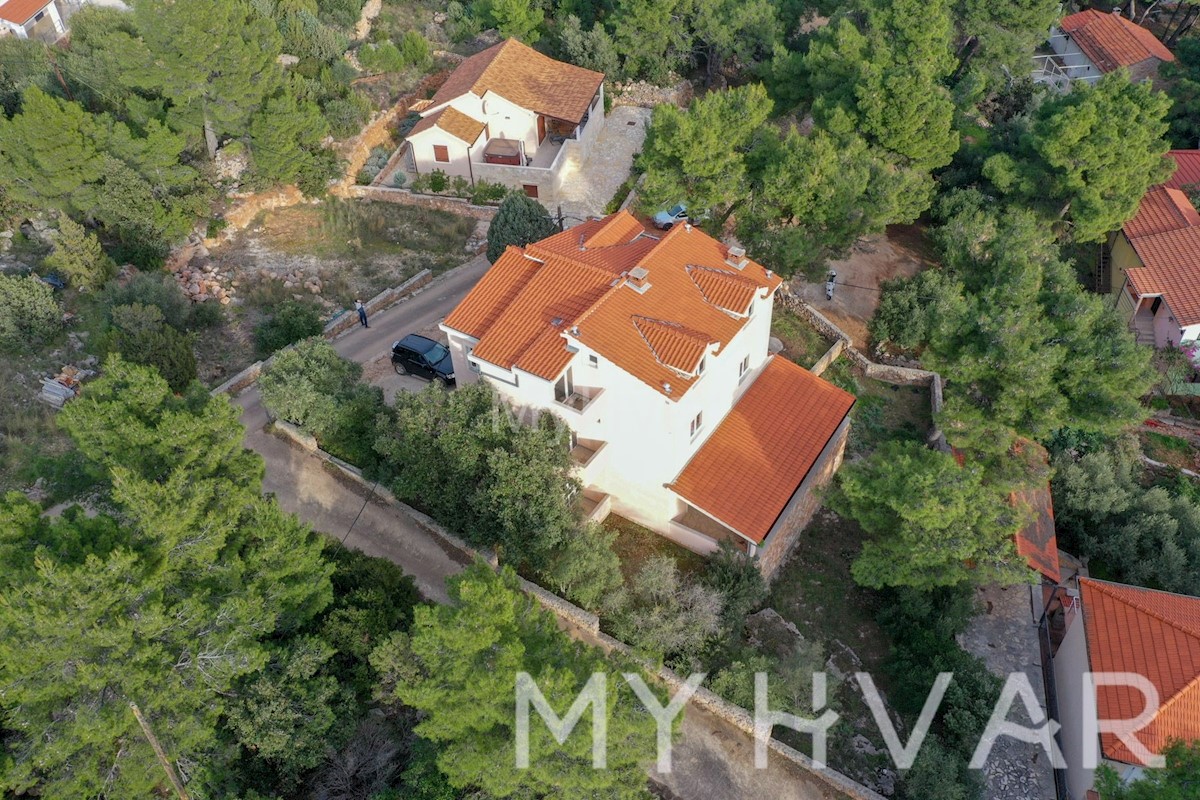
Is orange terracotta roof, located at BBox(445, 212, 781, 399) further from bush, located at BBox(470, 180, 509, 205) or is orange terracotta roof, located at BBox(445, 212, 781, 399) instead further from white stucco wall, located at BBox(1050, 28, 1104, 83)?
white stucco wall, located at BBox(1050, 28, 1104, 83)

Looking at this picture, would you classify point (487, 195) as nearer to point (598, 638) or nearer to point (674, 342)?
point (674, 342)

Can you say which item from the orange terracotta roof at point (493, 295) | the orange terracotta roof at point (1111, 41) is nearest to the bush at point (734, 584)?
the orange terracotta roof at point (493, 295)

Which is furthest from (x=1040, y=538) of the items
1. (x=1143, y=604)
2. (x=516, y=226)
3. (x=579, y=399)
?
(x=516, y=226)

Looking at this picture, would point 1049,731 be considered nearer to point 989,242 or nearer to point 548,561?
point 548,561

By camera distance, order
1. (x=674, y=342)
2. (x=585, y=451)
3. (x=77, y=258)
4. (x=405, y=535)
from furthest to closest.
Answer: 1. (x=77, y=258)
2. (x=405, y=535)
3. (x=585, y=451)
4. (x=674, y=342)

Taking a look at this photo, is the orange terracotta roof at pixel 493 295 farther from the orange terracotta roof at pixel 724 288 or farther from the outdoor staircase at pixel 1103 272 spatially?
the outdoor staircase at pixel 1103 272

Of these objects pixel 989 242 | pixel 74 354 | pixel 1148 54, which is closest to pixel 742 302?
pixel 989 242
